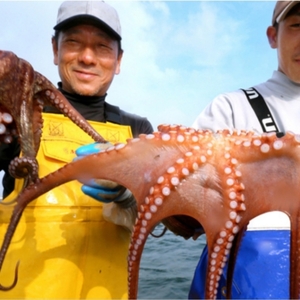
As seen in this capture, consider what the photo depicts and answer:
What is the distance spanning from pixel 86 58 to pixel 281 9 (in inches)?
53.9

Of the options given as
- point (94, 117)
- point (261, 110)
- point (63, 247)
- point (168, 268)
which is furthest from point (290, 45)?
point (168, 268)

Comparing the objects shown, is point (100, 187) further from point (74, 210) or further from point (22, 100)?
point (74, 210)

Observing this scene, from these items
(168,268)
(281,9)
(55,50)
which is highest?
(281,9)

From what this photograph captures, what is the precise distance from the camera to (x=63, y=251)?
2174mm

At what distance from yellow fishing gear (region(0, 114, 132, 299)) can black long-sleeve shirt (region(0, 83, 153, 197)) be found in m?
0.21

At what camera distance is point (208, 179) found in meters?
1.35

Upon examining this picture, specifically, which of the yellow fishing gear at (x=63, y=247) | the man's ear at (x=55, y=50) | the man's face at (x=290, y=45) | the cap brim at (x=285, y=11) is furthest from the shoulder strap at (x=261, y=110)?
the man's ear at (x=55, y=50)

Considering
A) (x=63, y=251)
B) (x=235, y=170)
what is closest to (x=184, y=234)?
(x=235, y=170)

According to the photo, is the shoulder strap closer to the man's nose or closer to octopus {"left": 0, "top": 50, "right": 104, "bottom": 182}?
the man's nose

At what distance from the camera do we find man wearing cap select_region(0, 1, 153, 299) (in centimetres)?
212

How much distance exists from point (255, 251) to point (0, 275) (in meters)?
1.56

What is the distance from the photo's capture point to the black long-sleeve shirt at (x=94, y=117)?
2281mm

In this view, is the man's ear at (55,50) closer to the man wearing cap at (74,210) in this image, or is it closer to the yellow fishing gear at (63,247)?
the man wearing cap at (74,210)

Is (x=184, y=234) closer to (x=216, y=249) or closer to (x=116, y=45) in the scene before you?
(x=216, y=249)
